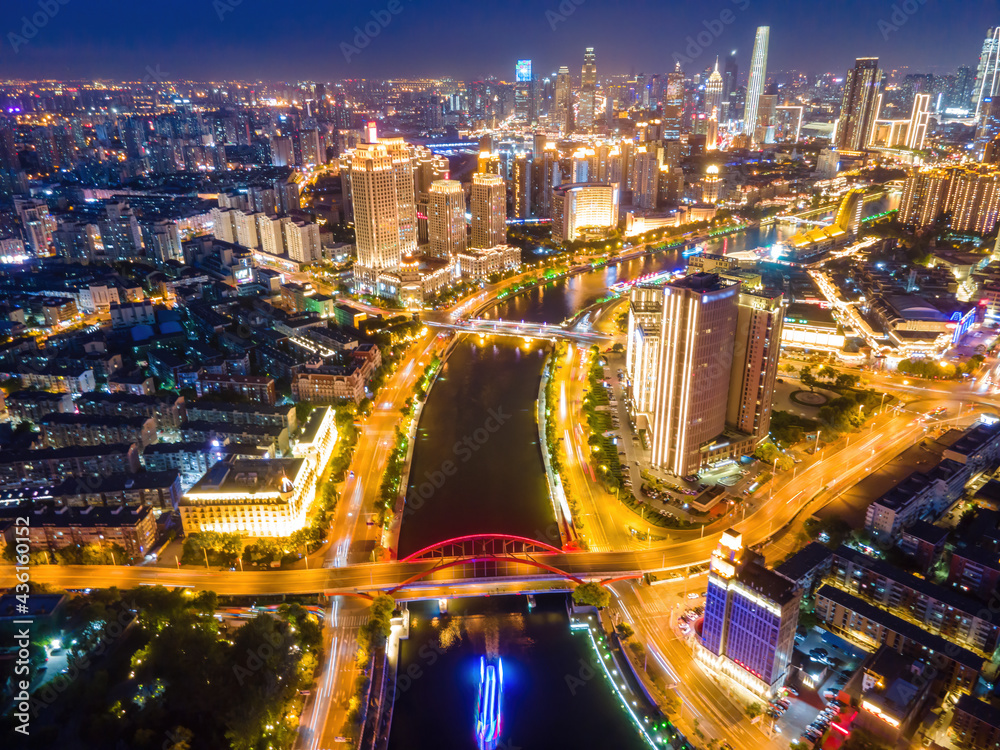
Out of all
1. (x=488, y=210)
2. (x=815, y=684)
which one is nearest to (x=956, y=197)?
(x=488, y=210)

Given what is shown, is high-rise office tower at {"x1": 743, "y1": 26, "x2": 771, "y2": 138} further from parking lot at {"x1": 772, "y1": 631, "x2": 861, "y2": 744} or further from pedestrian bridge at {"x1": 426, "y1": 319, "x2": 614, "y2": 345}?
parking lot at {"x1": 772, "y1": 631, "x2": 861, "y2": 744}

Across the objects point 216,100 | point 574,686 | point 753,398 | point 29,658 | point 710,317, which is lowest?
point 574,686

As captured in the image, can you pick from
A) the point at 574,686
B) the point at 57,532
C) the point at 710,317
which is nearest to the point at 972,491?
the point at 710,317

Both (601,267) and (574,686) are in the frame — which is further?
(601,267)

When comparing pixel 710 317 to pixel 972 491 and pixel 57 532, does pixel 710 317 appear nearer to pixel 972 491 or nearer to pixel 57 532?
pixel 972 491

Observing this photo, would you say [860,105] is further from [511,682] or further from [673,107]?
[511,682]

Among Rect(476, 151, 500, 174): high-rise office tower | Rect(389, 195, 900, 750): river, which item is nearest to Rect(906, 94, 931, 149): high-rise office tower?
Rect(476, 151, 500, 174): high-rise office tower

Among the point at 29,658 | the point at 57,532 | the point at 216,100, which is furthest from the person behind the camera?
the point at 216,100

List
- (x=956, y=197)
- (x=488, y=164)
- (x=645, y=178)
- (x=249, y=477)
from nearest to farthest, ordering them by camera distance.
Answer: (x=249, y=477) → (x=956, y=197) → (x=488, y=164) → (x=645, y=178)
